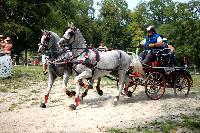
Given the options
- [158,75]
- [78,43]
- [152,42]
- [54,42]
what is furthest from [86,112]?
[152,42]

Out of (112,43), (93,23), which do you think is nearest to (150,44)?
(112,43)

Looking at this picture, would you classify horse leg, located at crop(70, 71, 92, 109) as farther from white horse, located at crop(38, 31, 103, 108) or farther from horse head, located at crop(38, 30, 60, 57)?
horse head, located at crop(38, 30, 60, 57)

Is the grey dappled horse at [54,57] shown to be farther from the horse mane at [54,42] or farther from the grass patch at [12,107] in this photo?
the grass patch at [12,107]

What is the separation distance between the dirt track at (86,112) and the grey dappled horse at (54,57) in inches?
36.8

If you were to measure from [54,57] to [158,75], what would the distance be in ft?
13.0

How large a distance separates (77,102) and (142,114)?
7.18ft

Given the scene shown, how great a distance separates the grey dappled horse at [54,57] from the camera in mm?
12312

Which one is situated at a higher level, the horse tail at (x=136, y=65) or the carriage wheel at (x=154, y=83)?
the horse tail at (x=136, y=65)

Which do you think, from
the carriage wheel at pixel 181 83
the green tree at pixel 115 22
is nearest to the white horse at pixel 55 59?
the carriage wheel at pixel 181 83

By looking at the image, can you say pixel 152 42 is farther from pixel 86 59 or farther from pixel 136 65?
pixel 86 59

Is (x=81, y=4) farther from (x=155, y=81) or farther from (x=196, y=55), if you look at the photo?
(x=155, y=81)

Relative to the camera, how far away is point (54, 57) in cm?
1259

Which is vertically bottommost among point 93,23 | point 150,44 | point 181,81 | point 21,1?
point 181,81

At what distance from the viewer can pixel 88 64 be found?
12211 mm
